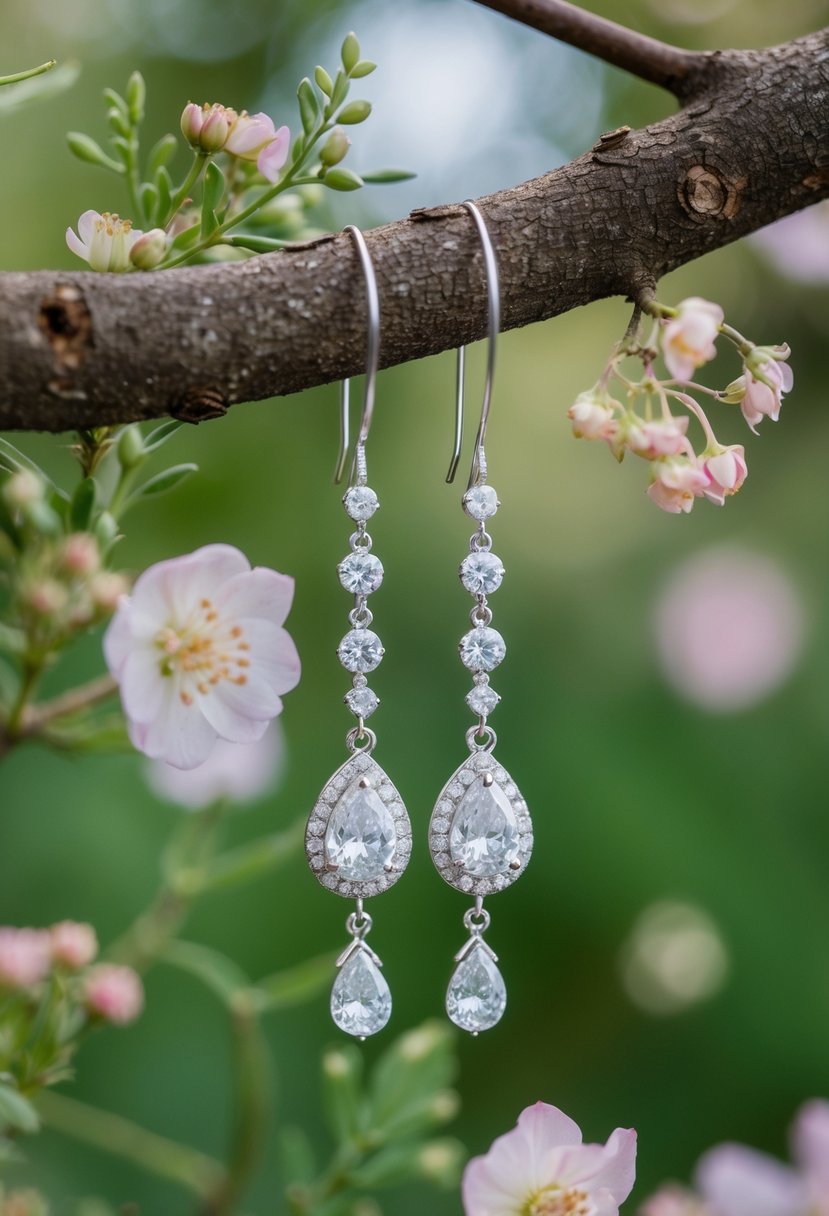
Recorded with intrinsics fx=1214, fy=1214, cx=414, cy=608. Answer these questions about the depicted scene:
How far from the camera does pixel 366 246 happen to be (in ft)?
1.39

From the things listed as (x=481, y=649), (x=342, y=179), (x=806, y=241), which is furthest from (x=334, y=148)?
(x=806, y=241)

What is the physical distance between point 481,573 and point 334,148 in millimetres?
187

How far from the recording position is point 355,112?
505 mm

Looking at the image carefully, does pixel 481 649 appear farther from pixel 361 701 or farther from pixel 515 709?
pixel 515 709

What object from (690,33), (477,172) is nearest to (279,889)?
(477,172)

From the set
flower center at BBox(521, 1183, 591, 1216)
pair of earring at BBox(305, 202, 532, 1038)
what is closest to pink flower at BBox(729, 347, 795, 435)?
pair of earring at BBox(305, 202, 532, 1038)

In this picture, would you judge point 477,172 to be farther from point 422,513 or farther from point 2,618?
point 2,618

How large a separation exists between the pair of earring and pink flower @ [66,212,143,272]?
110mm

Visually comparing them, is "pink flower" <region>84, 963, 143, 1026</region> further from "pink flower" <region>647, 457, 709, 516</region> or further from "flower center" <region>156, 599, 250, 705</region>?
"pink flower" <region>647, 457, 709, 516</region>

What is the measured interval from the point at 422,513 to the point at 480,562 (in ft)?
3.63

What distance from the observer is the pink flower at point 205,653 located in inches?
18.4

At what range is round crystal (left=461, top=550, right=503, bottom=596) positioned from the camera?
1.74 feet

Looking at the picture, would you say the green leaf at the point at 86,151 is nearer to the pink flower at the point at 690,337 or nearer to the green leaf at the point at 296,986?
the pink flower at the point at 690,337

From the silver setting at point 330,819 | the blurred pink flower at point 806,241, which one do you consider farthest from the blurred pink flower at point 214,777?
the blurred pink flower at point 806,241
